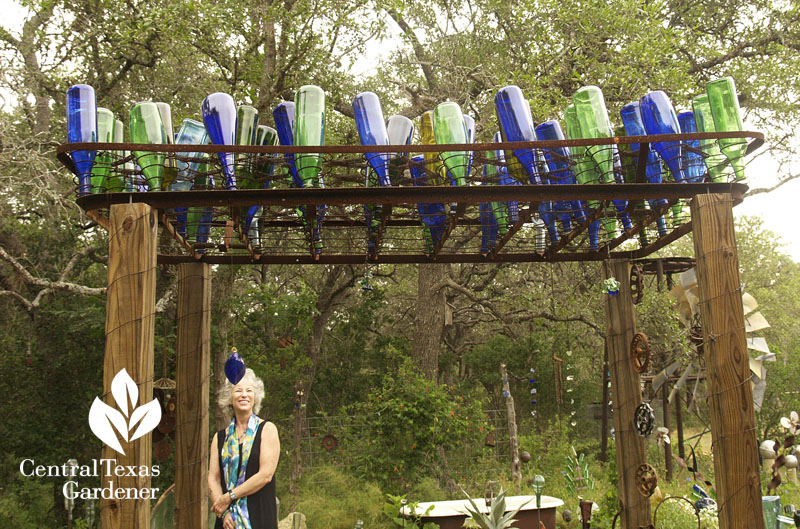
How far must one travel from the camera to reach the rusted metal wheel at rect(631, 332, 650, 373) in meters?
3.62

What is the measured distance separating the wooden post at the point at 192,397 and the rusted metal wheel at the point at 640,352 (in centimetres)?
254

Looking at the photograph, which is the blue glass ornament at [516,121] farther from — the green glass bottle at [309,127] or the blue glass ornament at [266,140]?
the blue glass ornament at [266,140]

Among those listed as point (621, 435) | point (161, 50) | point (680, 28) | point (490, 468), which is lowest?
point (490, 468)

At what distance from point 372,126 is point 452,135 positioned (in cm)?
35

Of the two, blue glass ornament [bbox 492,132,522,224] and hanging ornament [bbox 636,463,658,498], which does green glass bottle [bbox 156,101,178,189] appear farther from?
hanging ornament [bbox 636,463,658,498]

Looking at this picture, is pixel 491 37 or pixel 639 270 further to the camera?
pixel 491 37

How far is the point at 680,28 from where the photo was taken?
7.92 m

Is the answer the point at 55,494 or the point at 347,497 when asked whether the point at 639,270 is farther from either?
the point at 55,494

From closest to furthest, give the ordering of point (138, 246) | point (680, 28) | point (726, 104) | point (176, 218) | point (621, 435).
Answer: point (138, 246), point (726, 104), point (176, 218), point (621, 435), point (680, 28)

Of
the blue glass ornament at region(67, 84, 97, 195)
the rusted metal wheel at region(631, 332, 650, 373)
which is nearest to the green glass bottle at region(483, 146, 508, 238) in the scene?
the rusted metal wheel at region(631, 332, 650, 373)

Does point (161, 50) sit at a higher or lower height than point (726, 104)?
higher

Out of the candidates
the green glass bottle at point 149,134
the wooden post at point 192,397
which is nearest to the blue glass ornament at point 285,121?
the green glass bottle at point 149,134

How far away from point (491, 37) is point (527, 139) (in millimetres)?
5842

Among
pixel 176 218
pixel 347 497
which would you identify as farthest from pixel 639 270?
pixel 347 497
